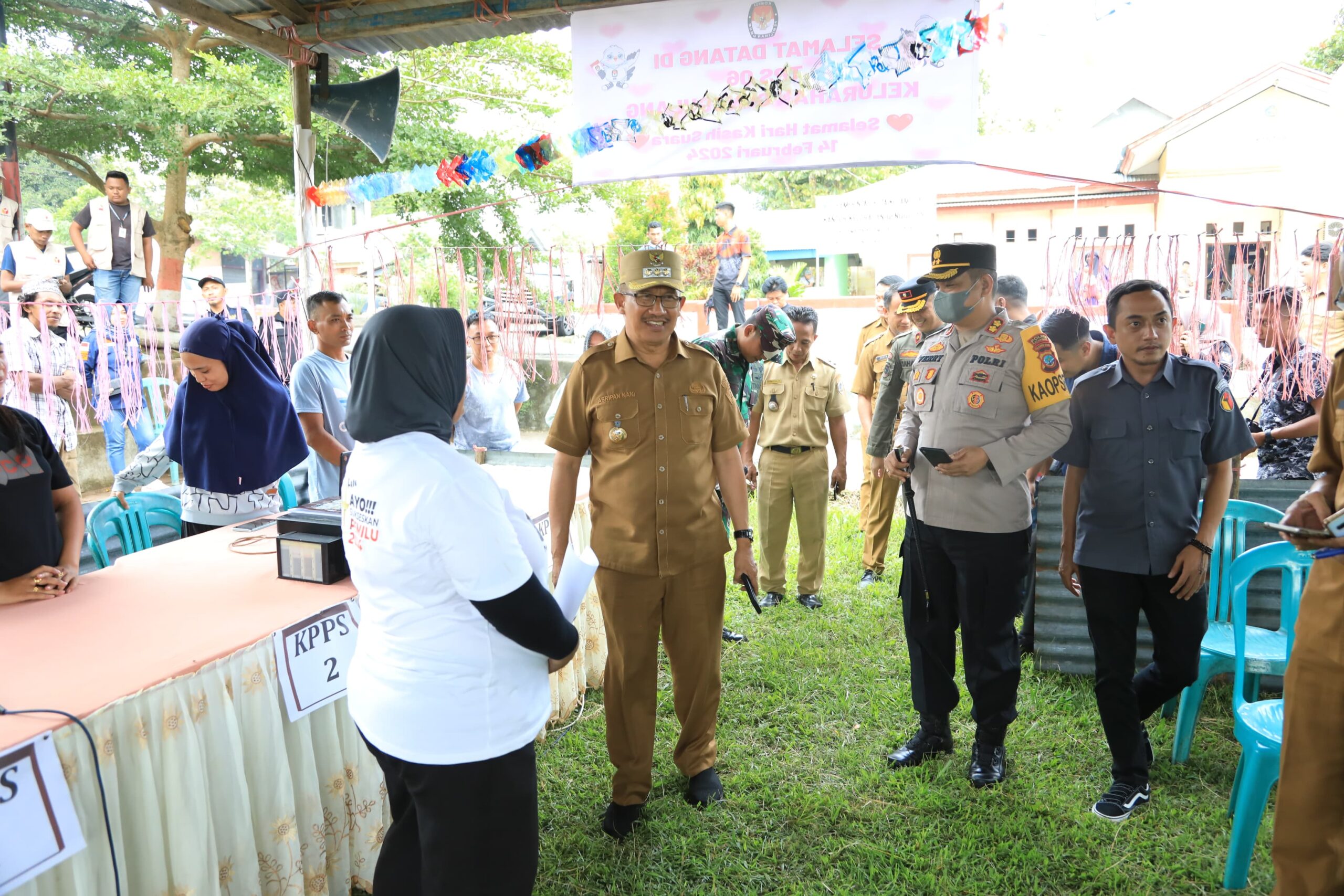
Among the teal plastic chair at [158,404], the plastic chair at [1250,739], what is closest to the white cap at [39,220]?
the teal plastic chair at [158,404]

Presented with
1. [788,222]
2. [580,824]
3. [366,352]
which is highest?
[788,222]

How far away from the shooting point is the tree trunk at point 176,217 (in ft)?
39.3

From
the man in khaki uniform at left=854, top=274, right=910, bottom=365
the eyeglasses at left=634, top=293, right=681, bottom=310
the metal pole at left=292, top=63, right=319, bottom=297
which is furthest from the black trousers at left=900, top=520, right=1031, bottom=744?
the metal pole at left=292, top=63, right=319, bottom=297

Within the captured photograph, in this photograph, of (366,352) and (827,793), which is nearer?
(366,352)

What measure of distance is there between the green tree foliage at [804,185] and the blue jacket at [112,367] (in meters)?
18.3

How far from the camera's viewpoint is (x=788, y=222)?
1753cm

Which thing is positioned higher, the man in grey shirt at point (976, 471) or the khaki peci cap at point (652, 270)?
the khaki peci cap at point (652, 270)

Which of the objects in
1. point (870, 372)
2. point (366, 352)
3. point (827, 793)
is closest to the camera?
point (366, 352)

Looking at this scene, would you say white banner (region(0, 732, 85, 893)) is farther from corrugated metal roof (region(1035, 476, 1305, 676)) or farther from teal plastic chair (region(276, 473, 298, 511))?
corrugated metal roof (region(1035, 476, 1305, 676))

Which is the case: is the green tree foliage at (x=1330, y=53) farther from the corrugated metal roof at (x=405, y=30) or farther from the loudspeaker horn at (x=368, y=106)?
the loudspeaker horn at (x=368, y=106)

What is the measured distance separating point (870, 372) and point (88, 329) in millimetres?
6437

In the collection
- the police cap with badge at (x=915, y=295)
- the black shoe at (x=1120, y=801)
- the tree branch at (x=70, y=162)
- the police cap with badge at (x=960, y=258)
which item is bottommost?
the black shoe at (x=1120, y=801)

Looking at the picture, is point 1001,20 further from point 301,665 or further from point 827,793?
point 301,665

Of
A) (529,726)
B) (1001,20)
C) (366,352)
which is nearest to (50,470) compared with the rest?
(366,352)
